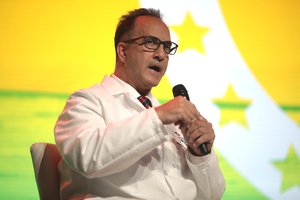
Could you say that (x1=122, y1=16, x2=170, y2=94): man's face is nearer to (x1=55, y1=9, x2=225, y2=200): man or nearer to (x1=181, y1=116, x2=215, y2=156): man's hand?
(x1=55, y1=9, x2=225, y2=200): man

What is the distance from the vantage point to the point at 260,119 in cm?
240

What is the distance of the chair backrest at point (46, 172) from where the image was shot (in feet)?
5.19

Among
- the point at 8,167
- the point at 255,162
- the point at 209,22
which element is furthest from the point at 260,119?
the point at 8,167

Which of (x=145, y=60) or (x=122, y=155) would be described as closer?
(x=122, y=155)

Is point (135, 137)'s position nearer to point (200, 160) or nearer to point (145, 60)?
point (200, 160)

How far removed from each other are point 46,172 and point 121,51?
0.52 m

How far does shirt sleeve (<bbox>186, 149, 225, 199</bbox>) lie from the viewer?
1576 millimetres

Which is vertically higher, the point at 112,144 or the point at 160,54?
the point at 160,54

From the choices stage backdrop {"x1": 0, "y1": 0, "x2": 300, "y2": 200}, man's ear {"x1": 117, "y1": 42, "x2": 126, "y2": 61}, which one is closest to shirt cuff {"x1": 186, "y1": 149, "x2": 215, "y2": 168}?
man's ear {"x1": 117, "y1": 42, "x2": 126, "y2": 61}

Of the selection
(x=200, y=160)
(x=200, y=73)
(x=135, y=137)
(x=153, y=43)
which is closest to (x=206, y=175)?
(x=200, y=160)

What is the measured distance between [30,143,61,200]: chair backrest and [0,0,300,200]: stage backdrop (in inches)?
22.2

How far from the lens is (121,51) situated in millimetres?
1836

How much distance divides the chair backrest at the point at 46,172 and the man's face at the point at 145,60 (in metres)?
0.39

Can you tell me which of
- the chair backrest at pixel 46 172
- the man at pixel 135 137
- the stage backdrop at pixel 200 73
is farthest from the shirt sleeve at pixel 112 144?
the stage backdrop at pixel 200 73
